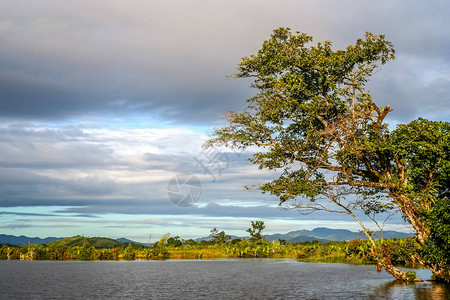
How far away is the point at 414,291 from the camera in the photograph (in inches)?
1232

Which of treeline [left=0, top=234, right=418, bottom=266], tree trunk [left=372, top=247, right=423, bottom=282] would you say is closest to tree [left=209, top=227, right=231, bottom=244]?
treeline [left=0, top=234, right=418, bottom=266]

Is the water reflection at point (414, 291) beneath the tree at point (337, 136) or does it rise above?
beneath

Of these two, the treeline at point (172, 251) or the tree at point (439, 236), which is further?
the treeline at point (172, 251)

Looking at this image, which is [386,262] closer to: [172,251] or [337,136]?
[337,136]

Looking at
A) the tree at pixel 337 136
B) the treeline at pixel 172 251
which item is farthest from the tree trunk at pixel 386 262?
the treeline at pixel 172 251

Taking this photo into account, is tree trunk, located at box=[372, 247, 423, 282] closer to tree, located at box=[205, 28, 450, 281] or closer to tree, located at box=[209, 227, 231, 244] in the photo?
tree, located at box=[205, 28, 450, 281]

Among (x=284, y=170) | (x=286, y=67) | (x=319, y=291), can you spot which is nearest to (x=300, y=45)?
(x=286, y=67)

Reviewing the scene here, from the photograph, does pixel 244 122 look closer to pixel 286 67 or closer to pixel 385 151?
pixel 286 67

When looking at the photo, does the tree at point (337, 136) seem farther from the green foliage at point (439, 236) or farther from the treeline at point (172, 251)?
the treeline at point (172, 251)

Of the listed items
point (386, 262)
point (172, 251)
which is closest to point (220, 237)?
point (172, 251)

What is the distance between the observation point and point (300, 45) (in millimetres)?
36438

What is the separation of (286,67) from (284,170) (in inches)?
339

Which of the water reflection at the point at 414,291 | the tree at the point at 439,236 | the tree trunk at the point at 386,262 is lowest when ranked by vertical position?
the water reflection at the point at 414,291

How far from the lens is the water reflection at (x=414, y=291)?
28.4 m
